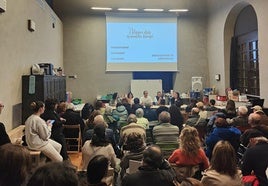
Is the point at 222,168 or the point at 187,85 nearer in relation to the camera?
Answer: the point at 222,168

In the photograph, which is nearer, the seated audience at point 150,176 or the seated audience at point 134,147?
the seated audience at point 150,176

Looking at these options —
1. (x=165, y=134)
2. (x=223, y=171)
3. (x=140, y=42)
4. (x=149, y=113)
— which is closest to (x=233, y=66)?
(x=140, y=42)

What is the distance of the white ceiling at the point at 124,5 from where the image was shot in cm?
1062

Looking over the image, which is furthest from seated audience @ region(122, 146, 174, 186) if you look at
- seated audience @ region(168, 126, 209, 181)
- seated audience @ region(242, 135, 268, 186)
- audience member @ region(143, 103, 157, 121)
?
audience member @ region(143, 103, 157, 121)

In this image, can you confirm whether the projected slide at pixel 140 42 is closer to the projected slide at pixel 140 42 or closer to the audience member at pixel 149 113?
the projected slide at pixel 140 42

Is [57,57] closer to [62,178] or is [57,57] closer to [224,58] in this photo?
[224,58]

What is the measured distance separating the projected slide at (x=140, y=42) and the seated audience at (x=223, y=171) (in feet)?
27.0

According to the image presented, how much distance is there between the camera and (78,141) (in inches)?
247

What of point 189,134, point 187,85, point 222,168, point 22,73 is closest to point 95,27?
point 187,85

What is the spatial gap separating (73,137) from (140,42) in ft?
17.7

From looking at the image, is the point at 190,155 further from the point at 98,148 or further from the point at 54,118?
the point at 54,118

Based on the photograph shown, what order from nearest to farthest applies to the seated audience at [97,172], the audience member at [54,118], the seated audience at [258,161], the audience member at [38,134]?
1. the seated audience at [97,172]
2. the seated audience at [258,161]
3. the audience member at [38,134]
4. the audience member at [54,118]

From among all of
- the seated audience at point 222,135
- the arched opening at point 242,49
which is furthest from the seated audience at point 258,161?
the arched opening at point 242,49

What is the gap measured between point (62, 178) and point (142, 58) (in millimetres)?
9640
